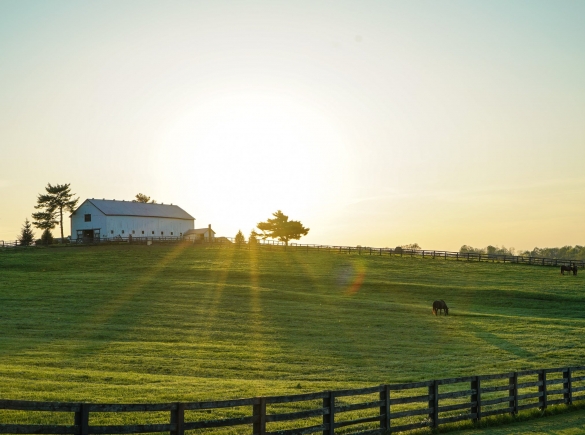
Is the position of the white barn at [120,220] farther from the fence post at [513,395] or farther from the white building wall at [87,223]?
the fence post at [513,395]

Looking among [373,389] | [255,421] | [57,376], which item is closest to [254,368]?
[57,376]

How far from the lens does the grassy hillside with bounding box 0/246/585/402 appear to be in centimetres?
2505

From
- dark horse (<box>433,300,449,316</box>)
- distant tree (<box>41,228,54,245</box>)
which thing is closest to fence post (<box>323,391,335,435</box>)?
dark horse (<box>433,300,449,316</box>)

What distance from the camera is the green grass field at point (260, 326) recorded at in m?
24.7

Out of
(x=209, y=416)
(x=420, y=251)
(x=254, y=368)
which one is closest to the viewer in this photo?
(x=209, y=416)

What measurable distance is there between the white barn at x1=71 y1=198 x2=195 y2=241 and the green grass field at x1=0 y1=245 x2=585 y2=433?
29428mm

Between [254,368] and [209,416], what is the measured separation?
10.0m

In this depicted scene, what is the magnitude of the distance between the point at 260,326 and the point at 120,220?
78.5m

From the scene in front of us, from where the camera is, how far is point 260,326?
40312 millimetres

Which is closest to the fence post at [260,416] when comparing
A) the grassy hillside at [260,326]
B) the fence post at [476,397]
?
the fence post at [476,397]

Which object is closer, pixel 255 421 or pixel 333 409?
pixel 255 421

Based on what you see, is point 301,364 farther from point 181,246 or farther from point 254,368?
point 181,246

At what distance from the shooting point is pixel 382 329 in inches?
1599

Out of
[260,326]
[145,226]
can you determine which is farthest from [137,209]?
[260,326]
